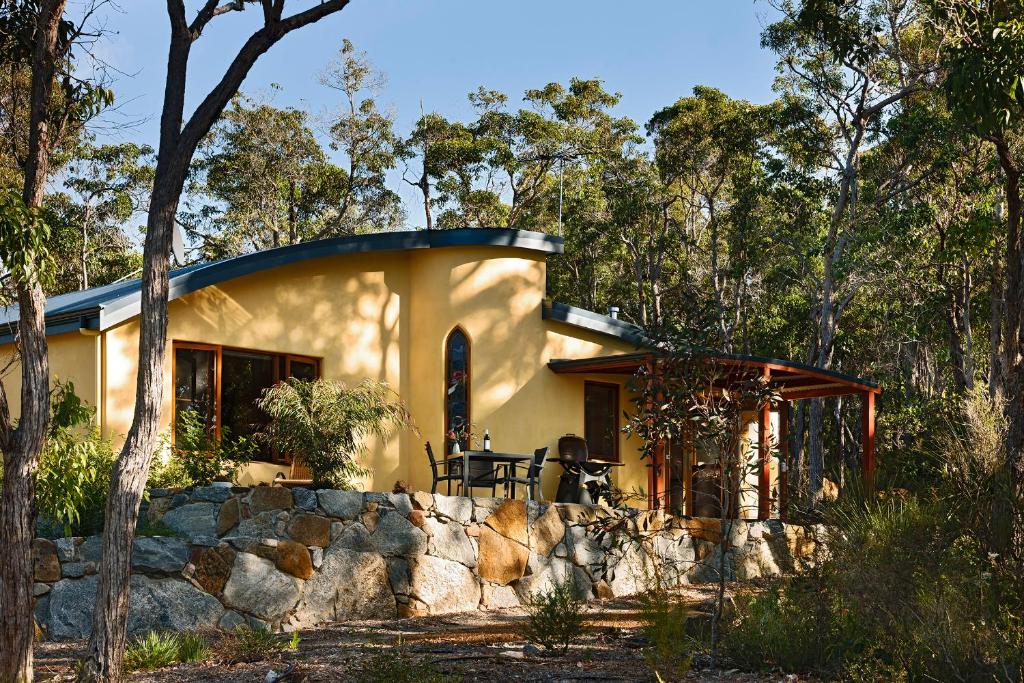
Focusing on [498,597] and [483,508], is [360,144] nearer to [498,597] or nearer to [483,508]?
[483,508]

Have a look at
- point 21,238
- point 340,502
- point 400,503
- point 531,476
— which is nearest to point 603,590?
point 531,476

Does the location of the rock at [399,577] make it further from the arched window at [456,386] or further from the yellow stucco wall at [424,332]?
the arched window at [456,386]

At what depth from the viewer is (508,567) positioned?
12.3 m

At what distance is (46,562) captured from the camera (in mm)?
9391

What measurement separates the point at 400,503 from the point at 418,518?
255 millimetres

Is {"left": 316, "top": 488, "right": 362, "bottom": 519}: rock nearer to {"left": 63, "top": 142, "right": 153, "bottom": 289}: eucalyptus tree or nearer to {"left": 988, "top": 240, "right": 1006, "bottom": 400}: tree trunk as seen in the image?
{"left": 988, "top": 240, "right": 1006, "bottom": 400}: tree trunk

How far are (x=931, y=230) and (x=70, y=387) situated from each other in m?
19.6

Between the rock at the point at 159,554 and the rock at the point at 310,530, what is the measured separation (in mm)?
1175

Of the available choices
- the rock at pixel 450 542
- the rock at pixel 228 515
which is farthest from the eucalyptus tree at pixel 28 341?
the rock at pixel 450 542

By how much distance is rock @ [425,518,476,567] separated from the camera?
11.7 meters

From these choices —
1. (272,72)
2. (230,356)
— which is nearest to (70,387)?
(230,356)

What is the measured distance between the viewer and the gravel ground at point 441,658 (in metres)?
7.67

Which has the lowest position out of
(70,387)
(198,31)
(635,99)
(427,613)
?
(427,613)

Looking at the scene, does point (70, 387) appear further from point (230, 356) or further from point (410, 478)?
point (410, 478)
